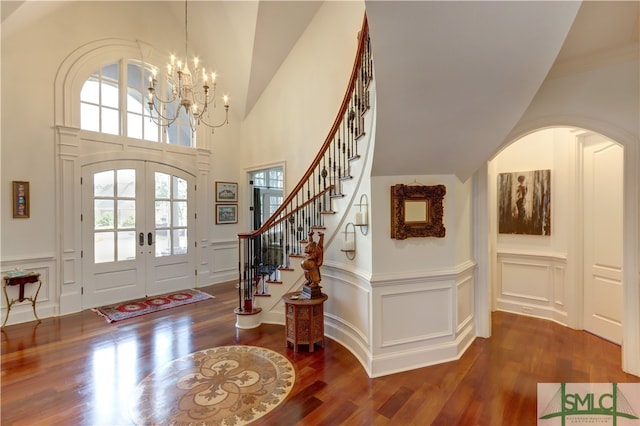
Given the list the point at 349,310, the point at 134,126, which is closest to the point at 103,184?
the point at 134,126

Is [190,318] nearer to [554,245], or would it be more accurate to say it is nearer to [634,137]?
[554,245]

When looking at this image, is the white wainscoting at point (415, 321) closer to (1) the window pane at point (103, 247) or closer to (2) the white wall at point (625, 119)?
(2) the white wall at point (625, 119)

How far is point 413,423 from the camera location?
2.05 metres

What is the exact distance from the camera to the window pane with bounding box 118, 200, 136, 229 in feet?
16.0

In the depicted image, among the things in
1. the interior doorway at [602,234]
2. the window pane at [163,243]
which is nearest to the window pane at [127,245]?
the window pane at [163,243]

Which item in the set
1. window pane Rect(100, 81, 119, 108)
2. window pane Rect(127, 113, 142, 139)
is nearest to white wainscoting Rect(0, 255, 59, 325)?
window pane Rect(127, 113, 142, 139)

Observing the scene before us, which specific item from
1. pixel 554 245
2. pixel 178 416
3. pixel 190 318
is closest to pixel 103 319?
pixel 190 318

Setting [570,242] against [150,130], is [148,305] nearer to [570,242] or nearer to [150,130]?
[150,130]

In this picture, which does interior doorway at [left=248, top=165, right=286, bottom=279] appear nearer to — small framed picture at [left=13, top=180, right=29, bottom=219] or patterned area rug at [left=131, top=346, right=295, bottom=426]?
patterned area rug at [left=131, top=346, right=295, bottom=426]

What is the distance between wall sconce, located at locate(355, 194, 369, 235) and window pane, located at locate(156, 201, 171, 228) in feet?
13.1

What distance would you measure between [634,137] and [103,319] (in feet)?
20.2

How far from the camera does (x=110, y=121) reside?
191 inches

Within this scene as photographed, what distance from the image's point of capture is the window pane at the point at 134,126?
16.5ft

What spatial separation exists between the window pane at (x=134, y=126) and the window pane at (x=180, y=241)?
1.74m
